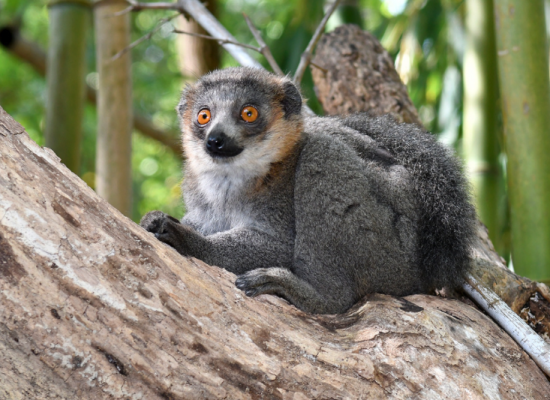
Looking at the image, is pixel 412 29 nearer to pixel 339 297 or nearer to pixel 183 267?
pixel 339 297

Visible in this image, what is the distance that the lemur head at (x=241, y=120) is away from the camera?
5.45 m

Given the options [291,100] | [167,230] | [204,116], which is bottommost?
[167,230]

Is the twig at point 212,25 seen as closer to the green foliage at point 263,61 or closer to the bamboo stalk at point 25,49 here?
the green foliage at point 263,61

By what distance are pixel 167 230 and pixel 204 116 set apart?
58.7 inches

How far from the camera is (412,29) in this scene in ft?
32.4

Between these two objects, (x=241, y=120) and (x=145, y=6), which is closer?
(x=241, y=120)

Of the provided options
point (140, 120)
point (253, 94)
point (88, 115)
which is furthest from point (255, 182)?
point (88, 115)

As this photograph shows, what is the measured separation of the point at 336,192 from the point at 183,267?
159cm

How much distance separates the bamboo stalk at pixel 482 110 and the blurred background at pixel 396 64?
0.01 m

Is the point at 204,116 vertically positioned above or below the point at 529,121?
below

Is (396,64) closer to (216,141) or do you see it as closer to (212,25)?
(212,25)

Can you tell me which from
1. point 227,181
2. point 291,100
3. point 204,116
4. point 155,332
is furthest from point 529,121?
point 155,332

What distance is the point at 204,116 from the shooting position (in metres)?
5.70

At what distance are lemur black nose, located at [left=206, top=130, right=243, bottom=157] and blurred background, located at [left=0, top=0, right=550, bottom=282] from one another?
5.26 ft
